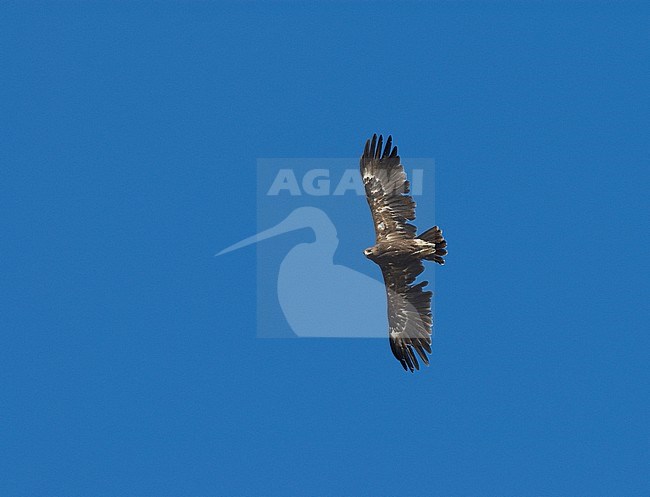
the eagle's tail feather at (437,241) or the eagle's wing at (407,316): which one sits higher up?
the eagle's tail feather at (437,241)

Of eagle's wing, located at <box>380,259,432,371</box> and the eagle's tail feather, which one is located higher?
the eagle's tail feather

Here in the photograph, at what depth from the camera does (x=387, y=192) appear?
102 ft

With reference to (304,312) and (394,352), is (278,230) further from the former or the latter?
(394,352)

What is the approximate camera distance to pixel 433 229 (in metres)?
30.5

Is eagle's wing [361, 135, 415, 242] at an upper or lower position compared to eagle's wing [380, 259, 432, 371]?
upper

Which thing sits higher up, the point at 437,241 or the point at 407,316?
the point at 437,241

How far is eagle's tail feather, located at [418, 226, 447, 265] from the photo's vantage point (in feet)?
100

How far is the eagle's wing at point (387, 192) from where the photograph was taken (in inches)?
1220

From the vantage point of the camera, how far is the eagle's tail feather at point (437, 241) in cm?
3053

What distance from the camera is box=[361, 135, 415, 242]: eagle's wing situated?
30984 millimetres

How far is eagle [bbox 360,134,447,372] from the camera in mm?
30734

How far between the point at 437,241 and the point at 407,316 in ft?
6.92

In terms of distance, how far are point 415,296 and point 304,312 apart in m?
3.11

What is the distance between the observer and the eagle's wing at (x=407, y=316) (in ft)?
103
